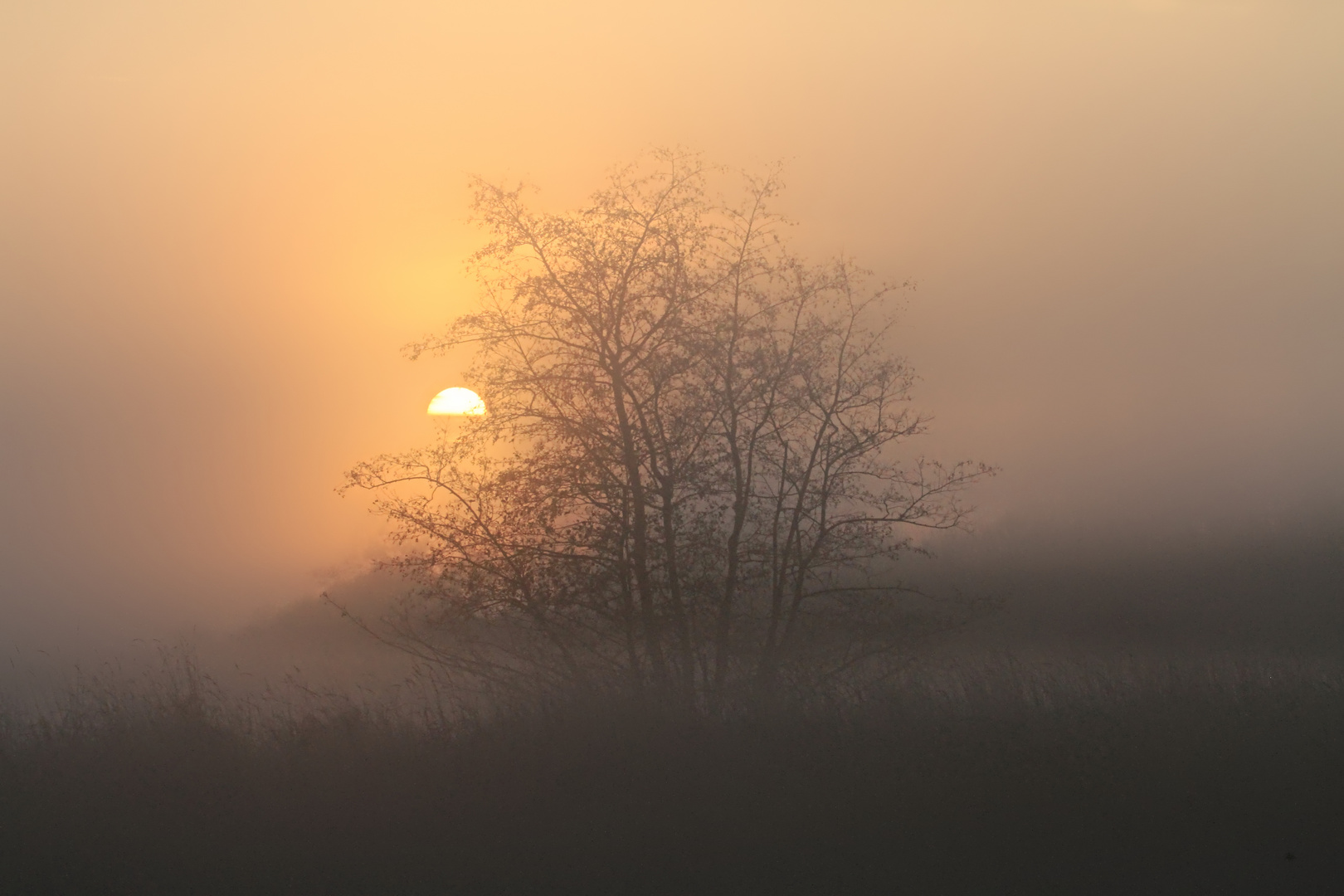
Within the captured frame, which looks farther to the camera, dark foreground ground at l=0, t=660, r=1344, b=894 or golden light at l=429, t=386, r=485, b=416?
golden light at l=429, t=386, r=485, b=416

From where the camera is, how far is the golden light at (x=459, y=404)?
30.6ft

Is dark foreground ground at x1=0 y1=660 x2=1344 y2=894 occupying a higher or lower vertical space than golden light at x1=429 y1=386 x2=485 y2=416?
lower

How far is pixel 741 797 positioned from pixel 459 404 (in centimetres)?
440

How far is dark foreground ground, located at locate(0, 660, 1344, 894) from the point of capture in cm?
675

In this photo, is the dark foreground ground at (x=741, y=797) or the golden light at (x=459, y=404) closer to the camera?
the dark foreground ground at (x=741, y=797)

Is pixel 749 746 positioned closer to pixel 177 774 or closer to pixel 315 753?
pixel 315 753

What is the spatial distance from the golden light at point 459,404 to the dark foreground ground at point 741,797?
274 cm

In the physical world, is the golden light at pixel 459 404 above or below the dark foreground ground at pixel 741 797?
above

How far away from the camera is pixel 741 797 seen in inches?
299

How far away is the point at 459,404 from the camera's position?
959 cm

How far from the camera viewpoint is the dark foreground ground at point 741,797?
22.2ft

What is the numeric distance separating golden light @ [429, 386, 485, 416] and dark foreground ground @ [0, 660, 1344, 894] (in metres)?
2.74

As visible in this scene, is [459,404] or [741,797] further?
Result: [459,404]

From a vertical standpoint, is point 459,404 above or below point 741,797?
above
